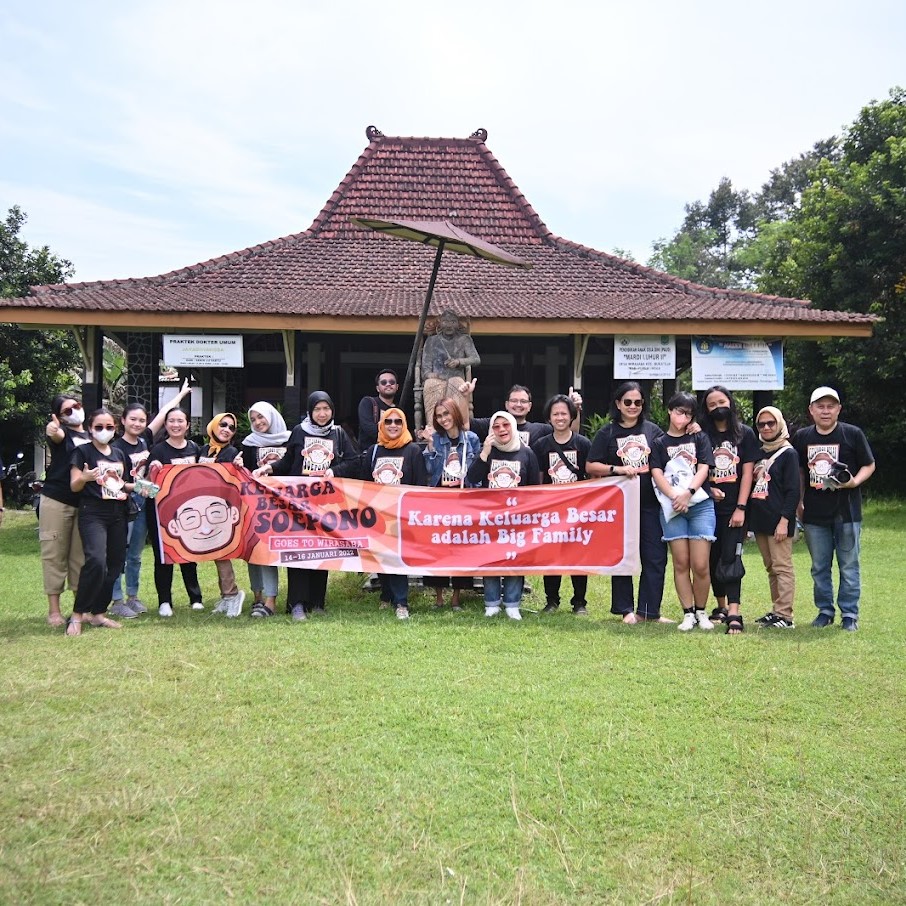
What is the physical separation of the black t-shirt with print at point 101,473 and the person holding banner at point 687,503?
12.5 feet

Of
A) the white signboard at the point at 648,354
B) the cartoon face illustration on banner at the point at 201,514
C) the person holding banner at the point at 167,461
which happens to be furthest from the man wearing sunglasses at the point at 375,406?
the white signboard at the point at 648,354

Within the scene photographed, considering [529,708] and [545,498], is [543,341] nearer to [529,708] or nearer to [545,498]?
[545,498]

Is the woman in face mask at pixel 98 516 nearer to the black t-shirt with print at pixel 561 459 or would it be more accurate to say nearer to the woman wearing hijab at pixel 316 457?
the woman wearing hijab at pixel 316 457

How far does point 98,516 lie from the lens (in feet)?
19.3

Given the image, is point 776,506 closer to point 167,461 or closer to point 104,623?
point 167,461

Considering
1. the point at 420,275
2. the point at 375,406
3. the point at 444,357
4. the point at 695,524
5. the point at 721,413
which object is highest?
the point at 420,275

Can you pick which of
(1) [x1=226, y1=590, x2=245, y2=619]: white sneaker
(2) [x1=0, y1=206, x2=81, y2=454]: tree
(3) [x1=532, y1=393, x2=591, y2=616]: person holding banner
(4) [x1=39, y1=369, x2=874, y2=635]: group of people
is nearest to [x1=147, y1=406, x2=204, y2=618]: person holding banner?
(4) [x1=39, y1=369, x2=874, y2=635]: group of people

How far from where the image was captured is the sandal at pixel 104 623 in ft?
19.5

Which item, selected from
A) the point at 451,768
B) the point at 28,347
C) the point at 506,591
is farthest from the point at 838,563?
the point at 28,347

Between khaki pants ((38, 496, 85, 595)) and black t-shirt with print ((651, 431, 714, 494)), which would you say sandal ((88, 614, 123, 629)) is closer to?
khaki pants ((38, 496, 85, 595))

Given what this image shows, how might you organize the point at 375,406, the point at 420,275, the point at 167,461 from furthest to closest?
the point at 420,275, the point at 375,406, the point at 167,461

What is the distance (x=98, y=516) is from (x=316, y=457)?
1656 mm

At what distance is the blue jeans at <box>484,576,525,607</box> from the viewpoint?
254 inches

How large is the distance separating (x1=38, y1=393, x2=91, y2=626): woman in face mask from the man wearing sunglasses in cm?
235
